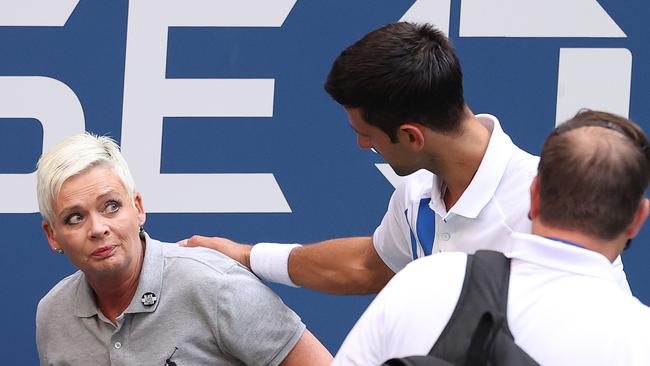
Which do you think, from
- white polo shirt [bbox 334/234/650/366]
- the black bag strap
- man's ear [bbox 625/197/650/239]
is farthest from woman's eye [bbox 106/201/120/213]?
man's ear [bbox 625/197/650/239]

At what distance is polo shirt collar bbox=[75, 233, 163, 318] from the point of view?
2400mm

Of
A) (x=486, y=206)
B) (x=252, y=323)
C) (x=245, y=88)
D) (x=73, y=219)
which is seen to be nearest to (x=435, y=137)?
(x=486, y=206)

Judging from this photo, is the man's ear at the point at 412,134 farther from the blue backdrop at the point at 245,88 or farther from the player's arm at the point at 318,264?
the blue backdrop at the point at 245,88

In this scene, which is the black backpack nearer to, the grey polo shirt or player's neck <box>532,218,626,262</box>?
player's neck <box>532,218,626,262</box>

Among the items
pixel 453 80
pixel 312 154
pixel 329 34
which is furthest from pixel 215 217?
pixel 453 80

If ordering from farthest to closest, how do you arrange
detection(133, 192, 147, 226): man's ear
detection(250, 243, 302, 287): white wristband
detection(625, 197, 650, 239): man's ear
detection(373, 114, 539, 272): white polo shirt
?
1. detection(250, 243, 302, 287): white wristband
2. detection(133, 192, 147, 226): man's ear
3. detection(373, 114, 539, 272): white polo shirt
4. detection(625, 197, 650, 239): man's ear

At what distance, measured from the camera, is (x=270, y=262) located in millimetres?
2566

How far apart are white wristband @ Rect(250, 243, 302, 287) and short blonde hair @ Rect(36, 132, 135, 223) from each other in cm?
A: 31

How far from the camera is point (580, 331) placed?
4.81 ft

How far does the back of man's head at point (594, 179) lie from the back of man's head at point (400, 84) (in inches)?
23.5

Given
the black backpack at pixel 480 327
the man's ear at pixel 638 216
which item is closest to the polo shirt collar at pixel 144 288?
the black backpack at pixel 480 327

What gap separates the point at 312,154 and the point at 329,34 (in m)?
0.30

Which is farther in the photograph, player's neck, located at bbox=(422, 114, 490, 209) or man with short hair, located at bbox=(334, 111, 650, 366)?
player's neck, located at bbox=(422, 114, 490, 209)

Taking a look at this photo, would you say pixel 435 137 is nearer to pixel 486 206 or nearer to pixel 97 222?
pixel 486 206
